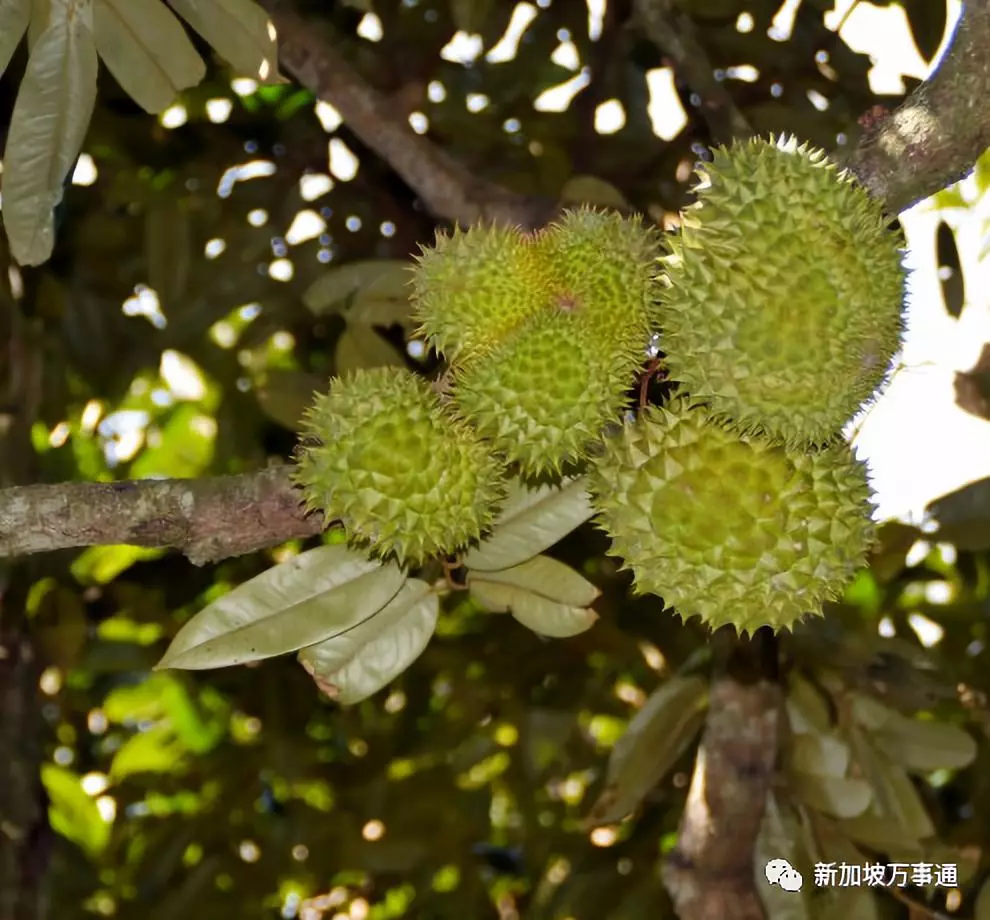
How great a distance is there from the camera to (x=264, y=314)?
96.4 inches

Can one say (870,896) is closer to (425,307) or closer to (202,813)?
(425,307)

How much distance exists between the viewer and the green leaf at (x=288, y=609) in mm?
1230

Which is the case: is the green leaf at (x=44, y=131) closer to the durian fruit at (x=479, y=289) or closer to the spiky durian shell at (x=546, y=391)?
the durian fruit at (x=479, y=289)

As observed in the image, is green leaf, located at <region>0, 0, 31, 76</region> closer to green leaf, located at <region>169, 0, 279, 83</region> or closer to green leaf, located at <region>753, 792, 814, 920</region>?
green leaf, located at <region>169, 0, 279, 83</region>

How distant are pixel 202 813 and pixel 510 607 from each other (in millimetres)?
1342

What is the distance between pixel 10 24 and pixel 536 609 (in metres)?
1.01

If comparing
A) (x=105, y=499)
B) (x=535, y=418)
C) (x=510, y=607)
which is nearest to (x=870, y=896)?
(x=510, y=607)

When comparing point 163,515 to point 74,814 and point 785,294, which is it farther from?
point 74,814

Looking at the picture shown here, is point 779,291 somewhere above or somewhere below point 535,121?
above

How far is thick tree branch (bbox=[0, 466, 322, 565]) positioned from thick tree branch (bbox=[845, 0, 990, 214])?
754 mm

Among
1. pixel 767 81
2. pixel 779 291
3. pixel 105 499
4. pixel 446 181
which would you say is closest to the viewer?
pixel 779 291

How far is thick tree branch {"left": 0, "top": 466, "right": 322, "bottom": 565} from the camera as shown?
1.15 meters

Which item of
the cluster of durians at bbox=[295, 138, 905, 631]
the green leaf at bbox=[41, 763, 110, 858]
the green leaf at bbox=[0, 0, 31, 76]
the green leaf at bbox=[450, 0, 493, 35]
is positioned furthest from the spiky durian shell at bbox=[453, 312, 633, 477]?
the green leaf at bbox=[41, 763, 110, 858]
